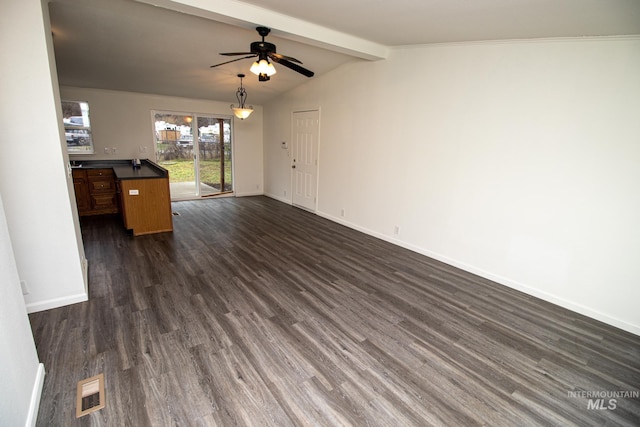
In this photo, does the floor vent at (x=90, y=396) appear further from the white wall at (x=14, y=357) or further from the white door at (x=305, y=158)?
the white door at (x=305, y=158)

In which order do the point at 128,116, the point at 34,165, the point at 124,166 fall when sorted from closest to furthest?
1. the point at 34,165
2. the point at 124,166
3. the point at 128,116

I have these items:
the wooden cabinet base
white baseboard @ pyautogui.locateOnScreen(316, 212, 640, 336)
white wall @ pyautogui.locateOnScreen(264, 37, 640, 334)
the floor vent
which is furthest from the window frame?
white baseboard @ pyautogui.locateOnScreen(316, 212, 640, 336)

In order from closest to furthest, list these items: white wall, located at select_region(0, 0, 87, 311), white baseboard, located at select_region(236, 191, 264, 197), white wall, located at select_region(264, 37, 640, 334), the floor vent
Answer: the floor vent → white wall, located at select_region(0, 0, 87, 311) → white wall, located at select_region(264, 37, 640, 334) → white baseboard, located at select_region(236, 191, 264, 197)

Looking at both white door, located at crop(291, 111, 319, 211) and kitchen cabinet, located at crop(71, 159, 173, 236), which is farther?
white door, located at crop(291, 111, 319, 211)

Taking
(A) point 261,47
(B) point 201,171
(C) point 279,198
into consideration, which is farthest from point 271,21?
(B) point 201,171

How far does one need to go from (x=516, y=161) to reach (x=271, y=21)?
2949mm

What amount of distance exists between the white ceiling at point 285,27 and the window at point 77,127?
2.56 feet

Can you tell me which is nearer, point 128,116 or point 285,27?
point 285,27

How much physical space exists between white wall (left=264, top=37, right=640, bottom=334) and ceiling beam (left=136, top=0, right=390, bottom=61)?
0.84 m

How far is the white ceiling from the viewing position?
2.35m

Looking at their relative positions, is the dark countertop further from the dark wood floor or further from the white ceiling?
the dark wood floor

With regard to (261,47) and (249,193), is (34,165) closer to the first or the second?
(261,47)

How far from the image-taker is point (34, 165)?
7.40 ft

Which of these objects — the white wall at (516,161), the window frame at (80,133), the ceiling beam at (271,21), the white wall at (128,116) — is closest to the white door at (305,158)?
the white wall at (516,161)
